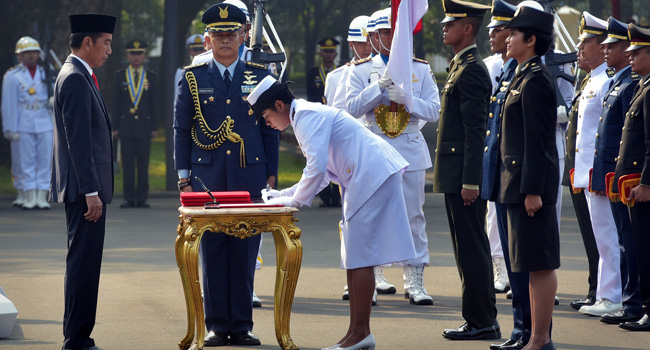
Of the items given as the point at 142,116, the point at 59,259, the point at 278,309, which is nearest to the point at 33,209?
the point at 142,116

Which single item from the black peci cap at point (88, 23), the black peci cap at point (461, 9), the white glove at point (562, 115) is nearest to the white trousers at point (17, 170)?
the white glove at point (562, 115)

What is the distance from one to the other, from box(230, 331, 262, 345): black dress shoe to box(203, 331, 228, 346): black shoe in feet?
0.16

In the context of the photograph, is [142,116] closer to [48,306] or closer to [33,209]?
[33,209]

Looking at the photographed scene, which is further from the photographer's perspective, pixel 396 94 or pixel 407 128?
pixel 407 128

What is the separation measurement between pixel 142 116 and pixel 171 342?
962cm

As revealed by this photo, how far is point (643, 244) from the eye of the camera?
25.7 feet

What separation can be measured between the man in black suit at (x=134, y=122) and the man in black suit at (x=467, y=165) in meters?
9.46

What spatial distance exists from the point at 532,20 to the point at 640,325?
7.93 ft

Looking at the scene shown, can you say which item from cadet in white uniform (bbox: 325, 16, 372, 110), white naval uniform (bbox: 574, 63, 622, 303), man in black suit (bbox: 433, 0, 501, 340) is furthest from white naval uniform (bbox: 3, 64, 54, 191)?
man in black suit (bbox: 433, 0, 501, 340)

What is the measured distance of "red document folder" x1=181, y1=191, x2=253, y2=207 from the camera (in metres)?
7.07

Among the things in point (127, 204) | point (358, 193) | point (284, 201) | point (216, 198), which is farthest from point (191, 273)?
point (127, 204)

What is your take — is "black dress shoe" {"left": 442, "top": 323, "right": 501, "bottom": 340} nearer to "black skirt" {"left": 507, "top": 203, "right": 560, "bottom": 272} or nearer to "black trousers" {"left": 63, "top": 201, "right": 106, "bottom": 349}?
"black skirt" {"left": 507, "top": 203, "right": 560, "bottom": 272}

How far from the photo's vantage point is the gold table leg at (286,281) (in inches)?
273

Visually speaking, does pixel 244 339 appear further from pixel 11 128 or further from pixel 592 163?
pixel 11 128
